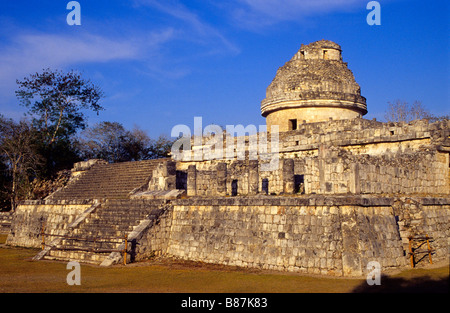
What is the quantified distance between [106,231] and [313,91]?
35.5 ft

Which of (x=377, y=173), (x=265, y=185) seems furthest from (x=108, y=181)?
(x=377, y=173)

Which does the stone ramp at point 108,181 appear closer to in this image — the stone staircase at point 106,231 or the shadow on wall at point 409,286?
the stone staircase at point 106,231

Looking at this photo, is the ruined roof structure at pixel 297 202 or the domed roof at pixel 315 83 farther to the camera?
the domed roof at pixel 315 83

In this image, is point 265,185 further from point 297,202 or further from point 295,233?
point 295,233

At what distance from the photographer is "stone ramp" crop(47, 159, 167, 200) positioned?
22.2m

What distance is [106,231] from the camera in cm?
1619

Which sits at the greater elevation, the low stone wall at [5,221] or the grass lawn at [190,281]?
the low stone wall at [5,221]

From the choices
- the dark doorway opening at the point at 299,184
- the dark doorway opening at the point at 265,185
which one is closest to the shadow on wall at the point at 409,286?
the dark doorway opening at the point at 299,184

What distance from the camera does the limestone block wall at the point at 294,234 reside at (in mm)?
11172

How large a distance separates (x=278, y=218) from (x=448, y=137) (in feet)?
22.6

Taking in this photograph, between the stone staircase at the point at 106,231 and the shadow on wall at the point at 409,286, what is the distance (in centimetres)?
720

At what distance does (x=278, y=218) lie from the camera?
1288 centimetres

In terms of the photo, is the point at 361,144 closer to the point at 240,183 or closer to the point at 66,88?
the point at 240,183
